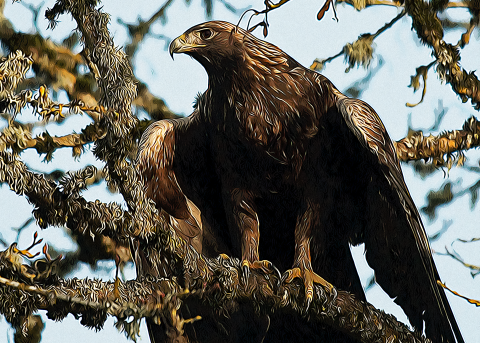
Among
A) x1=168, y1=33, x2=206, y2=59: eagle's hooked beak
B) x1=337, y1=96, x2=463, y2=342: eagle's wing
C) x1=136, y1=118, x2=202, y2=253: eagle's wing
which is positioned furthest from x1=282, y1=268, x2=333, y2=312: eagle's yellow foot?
→ x1=168, y1=33, x2=206, y2=59: eagle's hooked beak

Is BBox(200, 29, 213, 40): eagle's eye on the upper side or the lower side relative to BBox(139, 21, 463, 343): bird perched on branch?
upper

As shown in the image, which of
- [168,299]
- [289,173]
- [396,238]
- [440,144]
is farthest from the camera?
[440,144]

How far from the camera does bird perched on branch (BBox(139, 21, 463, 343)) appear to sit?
194cm

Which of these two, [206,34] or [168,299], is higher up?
[206,34]

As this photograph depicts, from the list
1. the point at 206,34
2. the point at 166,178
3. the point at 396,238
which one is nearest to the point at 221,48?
the point at 206,34

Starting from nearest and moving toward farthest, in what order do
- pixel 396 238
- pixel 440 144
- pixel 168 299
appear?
pixel 168 299, pixel 396 238, pixel 440 144

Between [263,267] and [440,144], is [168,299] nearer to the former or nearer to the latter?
[263,267]

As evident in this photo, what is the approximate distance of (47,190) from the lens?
138 centimetres

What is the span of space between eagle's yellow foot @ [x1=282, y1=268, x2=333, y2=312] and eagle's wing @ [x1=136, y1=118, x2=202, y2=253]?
35 centimetres

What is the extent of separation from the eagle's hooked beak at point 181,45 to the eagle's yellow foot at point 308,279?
33.4 inches

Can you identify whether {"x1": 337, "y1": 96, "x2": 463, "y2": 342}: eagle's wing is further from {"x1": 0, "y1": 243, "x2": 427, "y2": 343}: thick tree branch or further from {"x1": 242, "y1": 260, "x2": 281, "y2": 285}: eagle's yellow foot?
{"x1": 242, "y1": 260, "x2": 281, "y2": 285}: eagle's yellow foot

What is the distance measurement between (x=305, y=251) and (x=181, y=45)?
0.85 meters

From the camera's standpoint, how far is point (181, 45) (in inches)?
80.9

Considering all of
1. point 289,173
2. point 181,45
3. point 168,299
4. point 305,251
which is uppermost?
point 181,45
